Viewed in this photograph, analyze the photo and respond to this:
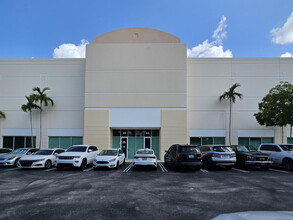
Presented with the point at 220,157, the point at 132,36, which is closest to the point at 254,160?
the point at 220,157

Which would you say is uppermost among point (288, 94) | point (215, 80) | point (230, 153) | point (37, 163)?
point (215, 80)

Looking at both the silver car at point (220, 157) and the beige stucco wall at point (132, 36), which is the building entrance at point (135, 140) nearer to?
the silver car at point (220, 157)

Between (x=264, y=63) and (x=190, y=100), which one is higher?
(x=264, y=63)

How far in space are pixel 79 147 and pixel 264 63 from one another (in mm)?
20733

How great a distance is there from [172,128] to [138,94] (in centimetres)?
480

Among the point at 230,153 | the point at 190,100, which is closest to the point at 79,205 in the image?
the point at 230,153

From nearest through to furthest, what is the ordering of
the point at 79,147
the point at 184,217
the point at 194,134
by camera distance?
the point at 184,217 → the point at 79,147 → the point at 194,134

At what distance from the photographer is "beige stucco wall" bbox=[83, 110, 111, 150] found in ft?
67.7

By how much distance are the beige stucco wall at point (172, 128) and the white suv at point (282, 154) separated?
25.2 feet

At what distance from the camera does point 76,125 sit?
875 inches

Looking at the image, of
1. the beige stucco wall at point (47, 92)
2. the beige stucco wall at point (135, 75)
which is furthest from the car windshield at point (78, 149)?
the beige stucco wall at point (47, 92)

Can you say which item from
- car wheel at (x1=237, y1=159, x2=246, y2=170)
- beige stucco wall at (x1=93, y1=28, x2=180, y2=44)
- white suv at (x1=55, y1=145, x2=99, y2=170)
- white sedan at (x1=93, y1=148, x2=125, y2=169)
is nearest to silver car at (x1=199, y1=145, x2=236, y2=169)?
car wheel at (x1=237, y1=159, x2=246, y2=170)

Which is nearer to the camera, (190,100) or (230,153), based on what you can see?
(230,153)

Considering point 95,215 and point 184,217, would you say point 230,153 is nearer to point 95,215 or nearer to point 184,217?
point 184,217
